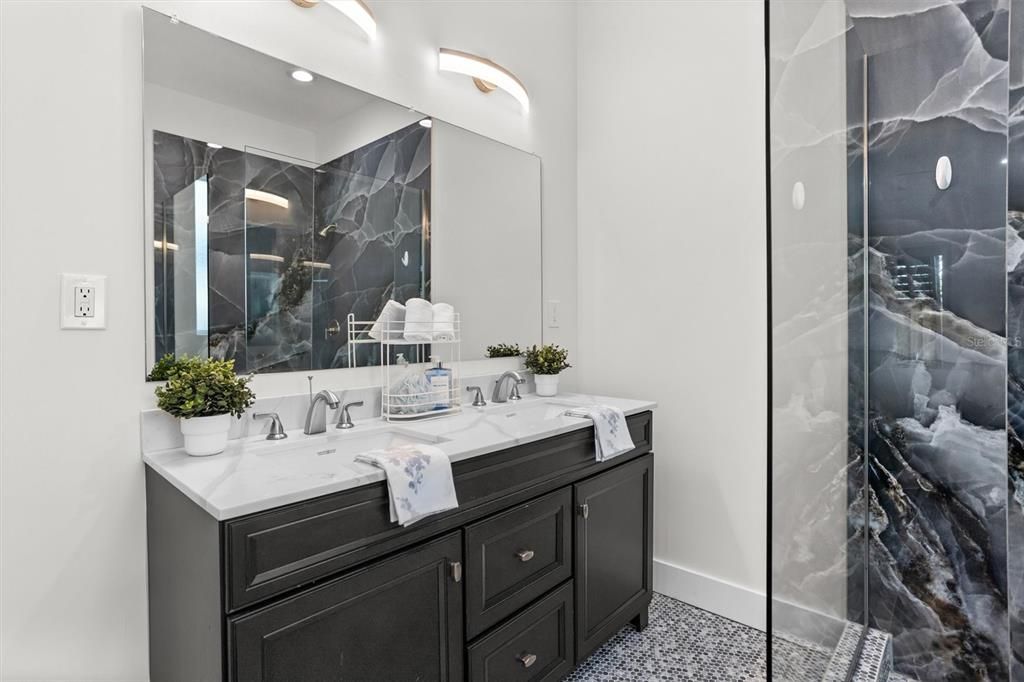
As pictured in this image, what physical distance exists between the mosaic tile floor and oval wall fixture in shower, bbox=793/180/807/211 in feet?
4.95

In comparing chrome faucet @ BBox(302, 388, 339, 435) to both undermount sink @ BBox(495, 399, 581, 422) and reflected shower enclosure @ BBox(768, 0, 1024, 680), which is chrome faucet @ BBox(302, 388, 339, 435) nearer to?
undermount sink @ BBox(495, 399, 581, 422)

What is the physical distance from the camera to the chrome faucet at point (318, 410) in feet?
5.07

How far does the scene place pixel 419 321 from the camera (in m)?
1.85

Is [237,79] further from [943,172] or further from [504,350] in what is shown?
[943,172]

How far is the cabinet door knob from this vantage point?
1502 mm

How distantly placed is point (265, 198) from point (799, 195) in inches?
55.9

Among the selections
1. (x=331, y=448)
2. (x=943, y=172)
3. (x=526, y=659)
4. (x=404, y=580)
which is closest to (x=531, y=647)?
(x=526, y=659)

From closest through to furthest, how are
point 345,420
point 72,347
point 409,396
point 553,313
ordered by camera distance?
1. point 72,347
2. point 345,420
3. point 409,396
4. point 553,313

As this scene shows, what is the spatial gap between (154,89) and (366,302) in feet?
2.54

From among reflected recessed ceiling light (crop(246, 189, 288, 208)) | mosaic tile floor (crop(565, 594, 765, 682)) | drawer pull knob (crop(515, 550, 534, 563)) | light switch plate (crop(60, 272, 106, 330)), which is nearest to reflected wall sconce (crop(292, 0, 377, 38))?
reflected recessed ceiling light (crop(246, 189, 288, 208))

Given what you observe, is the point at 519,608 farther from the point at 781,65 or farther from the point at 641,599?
the point at 781,65

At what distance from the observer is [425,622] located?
4.09 feet

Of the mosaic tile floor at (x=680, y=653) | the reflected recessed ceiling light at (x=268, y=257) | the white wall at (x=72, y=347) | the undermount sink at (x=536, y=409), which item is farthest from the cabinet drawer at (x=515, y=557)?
the reflected recessed ceiling light at (x=268, y=257)

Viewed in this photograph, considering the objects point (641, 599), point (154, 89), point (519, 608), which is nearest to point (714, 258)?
point (641, 599)
